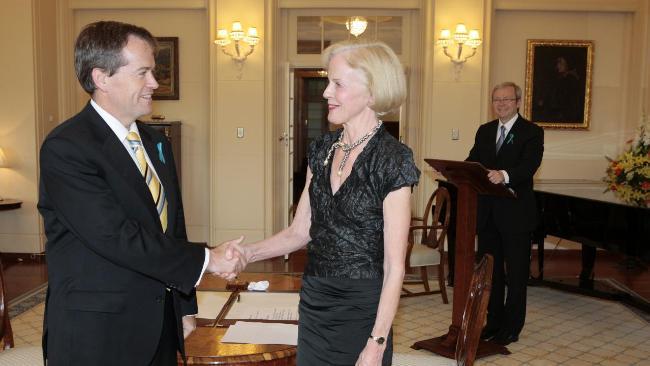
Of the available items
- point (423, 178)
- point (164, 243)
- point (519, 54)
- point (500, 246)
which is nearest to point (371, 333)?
point (164, 243)

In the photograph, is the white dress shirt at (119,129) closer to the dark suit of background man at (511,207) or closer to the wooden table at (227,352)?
the wooden table at (227,352)

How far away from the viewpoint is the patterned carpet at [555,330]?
14.5ft

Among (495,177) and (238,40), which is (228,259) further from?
(238,40)

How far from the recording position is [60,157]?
5.67 ft

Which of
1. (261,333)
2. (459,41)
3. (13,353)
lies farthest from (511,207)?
(459,41)

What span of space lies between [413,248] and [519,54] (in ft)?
12.5

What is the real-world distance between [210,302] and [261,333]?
1.88ft

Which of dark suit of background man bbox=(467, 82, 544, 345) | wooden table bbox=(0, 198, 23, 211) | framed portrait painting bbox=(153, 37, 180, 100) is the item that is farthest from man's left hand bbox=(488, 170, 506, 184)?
wooden table bbox=(0, 198, 23, 211)

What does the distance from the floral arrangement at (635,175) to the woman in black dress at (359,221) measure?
3.88 meters

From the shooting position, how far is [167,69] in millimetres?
8344

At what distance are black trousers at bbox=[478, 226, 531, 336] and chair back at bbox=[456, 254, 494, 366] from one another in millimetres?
2127

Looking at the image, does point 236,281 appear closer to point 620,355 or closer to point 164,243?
point 164,243

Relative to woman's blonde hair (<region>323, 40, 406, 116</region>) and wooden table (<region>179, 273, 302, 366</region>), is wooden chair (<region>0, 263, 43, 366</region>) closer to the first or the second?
wooden table (<region>179, 273, 302, 366</region>)

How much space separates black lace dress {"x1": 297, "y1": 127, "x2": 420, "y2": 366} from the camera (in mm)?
1891
